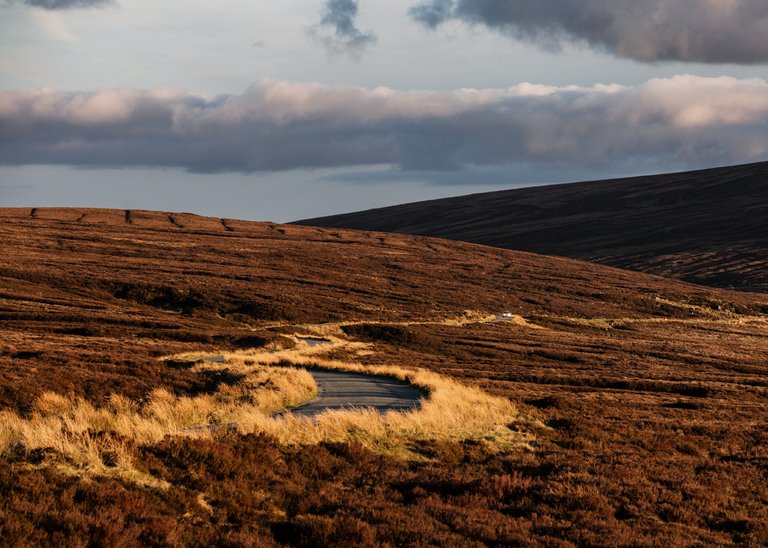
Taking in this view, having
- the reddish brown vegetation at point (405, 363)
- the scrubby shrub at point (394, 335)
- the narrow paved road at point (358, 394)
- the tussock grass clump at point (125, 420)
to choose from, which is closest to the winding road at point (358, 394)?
the narrow paved road at point (358, 394)

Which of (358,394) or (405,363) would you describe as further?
(405,363)

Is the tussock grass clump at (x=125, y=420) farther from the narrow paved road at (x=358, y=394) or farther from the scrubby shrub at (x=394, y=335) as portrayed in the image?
the scrubby shrub at (x=394, y=335)

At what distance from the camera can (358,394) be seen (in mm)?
27812

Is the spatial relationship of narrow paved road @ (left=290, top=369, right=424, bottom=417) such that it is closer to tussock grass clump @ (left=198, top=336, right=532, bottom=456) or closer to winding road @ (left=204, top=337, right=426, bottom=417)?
winding road @ (left=204, top=337, right=426, bottom=417)

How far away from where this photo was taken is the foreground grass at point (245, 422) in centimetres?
1302

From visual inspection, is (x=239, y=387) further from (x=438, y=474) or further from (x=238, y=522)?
(x=238, y=522)

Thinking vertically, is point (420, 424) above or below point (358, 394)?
above

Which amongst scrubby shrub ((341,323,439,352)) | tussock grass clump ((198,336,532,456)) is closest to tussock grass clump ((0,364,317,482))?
tussock grass clump ((198,336,532,456))

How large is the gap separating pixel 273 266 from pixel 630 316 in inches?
1921

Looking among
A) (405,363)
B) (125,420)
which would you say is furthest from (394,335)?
(125,420)

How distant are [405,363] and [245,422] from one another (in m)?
29.4

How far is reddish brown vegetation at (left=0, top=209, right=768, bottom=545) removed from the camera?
1154cm

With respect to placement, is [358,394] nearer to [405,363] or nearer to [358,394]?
[358,394]

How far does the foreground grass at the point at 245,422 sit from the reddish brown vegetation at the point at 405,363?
1.91ft
